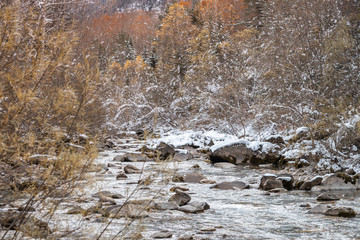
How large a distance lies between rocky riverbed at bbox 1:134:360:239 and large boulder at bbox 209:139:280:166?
2290 millimetres

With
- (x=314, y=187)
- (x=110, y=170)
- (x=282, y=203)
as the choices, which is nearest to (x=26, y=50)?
(x=282, y=203)

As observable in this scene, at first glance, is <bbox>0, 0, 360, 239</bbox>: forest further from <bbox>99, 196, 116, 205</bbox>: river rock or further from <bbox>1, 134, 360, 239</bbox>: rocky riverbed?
<bbox>99, 196, 116, 205</bbox>: river rock

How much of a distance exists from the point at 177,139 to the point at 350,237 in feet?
46.2

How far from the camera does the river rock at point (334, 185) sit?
10133mm

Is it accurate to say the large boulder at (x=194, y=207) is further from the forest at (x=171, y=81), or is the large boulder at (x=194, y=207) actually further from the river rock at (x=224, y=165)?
the river rock at (x=224, y=165)

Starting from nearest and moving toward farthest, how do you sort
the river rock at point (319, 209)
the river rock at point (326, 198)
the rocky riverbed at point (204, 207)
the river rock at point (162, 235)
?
the rocky riverbed at point (204, 207), the river rock at point (162, 235), the river rock at point (319, 209), the river rock at point (326, 198)

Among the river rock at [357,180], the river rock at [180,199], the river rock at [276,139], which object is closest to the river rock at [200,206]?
the river rock at [180,199]

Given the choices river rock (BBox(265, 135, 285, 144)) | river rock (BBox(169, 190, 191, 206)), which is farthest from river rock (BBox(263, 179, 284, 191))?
river rock (BBox(265, 135, 285, 144))

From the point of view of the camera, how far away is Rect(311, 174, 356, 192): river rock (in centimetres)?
1013

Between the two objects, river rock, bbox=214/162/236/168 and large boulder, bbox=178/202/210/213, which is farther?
river rock, bbox=214/162/236/168

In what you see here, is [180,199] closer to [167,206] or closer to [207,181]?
[167,206]

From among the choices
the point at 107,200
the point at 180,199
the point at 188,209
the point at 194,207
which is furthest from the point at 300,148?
the point at 107,200

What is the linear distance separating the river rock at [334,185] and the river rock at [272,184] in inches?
32.1

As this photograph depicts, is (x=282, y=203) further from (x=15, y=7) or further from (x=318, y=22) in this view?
(x=318, y=22)
